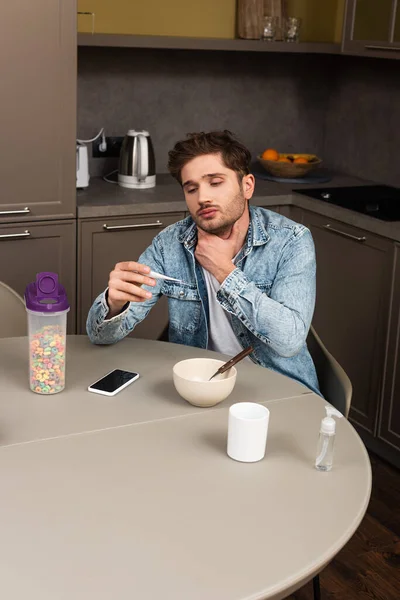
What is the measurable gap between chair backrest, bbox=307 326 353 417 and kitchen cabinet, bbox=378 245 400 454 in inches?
34.6

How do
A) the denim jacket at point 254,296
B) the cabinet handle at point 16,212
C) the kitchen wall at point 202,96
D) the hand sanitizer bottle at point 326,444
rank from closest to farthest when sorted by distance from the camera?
the hand sanitizer bottle at point 326,444 → the denim jacket at point 254,296 → the cabinet handle at point 16,212 → the kitchen wall at point 202,96

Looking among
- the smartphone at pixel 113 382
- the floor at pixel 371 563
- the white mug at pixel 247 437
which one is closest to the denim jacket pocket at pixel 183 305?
the smartphone at pixel 113 382

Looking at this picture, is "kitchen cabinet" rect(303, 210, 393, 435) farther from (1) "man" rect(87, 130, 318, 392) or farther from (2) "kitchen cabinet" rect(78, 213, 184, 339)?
(1) "man" rect(87, 130, 318, 392)

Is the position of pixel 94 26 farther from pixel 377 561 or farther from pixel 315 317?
pixel 377 561

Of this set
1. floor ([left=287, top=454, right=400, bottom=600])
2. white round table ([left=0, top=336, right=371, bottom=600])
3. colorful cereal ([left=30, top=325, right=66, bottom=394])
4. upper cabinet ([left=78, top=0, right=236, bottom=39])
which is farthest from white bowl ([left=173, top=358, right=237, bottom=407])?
upper cabinet ([left=78, top=0, right=236, bottom=39])

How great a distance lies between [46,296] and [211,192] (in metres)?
0.59

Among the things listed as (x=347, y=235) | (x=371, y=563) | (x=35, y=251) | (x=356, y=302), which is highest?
(x=347, y=235)

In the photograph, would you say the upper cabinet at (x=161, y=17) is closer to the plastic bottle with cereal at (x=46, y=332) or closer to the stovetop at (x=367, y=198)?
the stovetop at (x=367, y=198)

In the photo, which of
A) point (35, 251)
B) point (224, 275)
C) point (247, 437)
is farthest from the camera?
point (35, 251)

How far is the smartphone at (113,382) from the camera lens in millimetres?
1799

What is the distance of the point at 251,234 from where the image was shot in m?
2.21

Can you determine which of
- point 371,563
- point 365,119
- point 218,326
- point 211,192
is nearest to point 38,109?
point 211,192

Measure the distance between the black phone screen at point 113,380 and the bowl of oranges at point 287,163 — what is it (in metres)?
2.14

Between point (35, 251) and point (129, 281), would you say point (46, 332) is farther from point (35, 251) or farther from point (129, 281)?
point (35, 251)
